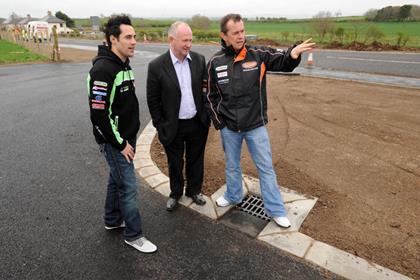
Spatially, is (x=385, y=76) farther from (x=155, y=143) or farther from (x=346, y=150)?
(x=155, y=143)

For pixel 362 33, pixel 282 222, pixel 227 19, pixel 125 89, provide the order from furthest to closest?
1. pixel 362 33
2. pixel 282 222
3. pixel 227 19
4. pixel 125 89

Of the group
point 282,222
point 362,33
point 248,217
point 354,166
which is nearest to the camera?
point 282,222

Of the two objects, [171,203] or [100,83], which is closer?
[100,83]

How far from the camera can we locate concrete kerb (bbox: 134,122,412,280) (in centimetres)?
267

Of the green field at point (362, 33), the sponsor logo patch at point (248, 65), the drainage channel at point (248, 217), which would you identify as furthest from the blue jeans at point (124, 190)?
the green field at point (362, 33)

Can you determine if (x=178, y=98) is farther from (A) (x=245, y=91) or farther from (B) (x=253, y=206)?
(B) (x=253, y=206)

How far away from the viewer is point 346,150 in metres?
4.93

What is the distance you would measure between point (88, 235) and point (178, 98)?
5.30 feet

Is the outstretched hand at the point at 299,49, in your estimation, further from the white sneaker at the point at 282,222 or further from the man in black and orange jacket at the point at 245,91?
the white sneaker at the point at 282,222

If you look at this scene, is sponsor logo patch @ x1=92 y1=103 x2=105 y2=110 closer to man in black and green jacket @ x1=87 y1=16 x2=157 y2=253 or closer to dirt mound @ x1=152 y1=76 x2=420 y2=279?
man in black and green jacket @ x1=87 y1=16 x2=157 y2=253

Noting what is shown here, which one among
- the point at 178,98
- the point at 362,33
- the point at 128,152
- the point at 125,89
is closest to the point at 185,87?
the point at 178,98

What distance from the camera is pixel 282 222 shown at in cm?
323

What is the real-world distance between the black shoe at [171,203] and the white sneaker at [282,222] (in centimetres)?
112

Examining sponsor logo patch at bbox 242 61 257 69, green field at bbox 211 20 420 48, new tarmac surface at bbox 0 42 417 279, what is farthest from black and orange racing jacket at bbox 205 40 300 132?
green field at bbox 211 20 420 48
